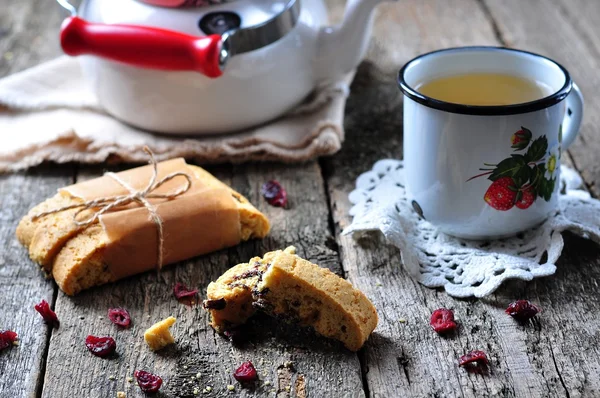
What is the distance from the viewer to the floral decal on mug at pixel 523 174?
1021 millimetres

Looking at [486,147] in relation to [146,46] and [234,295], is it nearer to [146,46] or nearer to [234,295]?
[234,295]

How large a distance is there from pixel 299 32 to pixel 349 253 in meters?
0.47

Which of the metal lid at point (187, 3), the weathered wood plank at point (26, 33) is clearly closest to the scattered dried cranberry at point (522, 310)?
the metal lid at point (187, 3)

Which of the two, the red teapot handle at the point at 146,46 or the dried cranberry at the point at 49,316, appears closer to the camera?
the dried cranberry at the point at 49,316

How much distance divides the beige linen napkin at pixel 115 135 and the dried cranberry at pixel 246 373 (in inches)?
21.8

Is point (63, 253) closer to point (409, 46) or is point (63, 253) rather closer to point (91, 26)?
point (91, 26)

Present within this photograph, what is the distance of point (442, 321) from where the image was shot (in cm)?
98

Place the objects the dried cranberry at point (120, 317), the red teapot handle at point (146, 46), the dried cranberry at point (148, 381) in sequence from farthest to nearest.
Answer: the red teapot handle at point (146, 46), the dried cranberry at point (120, 317), the dried cranberry at point (148, 381)

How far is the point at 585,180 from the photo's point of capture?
1.31 metres

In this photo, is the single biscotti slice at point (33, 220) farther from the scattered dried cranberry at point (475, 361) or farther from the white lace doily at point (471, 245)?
the scattered dried cranberry at point (475, 361)

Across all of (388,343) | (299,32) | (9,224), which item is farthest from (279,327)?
(299,32)

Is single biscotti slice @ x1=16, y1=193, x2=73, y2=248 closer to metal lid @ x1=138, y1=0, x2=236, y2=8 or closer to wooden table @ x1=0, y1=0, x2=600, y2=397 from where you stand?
wooden table @ x1=0, y1=0, x2=600, y2=397

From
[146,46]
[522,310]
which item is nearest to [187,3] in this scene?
[146,46]

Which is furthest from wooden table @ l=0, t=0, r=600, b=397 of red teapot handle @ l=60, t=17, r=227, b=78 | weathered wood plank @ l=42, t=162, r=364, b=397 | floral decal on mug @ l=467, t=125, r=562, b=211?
red teapot handle @ l=60, t=17, r=227, b=78
